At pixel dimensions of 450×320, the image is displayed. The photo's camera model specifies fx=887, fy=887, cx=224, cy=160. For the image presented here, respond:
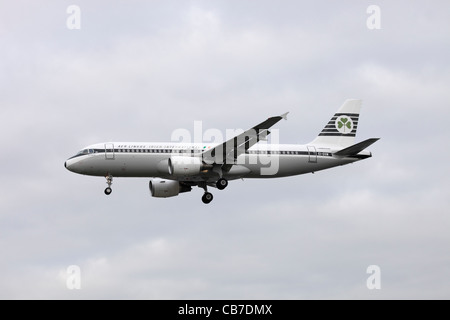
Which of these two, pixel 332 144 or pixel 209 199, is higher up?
pixel 332 144

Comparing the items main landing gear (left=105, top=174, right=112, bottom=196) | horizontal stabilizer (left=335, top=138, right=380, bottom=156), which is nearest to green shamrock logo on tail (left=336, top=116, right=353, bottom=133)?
horizontal stabilizer (left=335, top=138, right=380, bottom=156)

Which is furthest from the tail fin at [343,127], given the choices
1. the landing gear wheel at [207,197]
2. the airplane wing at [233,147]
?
the landing gear wheel at [207,197]

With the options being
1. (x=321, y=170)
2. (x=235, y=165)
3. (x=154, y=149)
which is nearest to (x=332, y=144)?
(x=321, y=170)

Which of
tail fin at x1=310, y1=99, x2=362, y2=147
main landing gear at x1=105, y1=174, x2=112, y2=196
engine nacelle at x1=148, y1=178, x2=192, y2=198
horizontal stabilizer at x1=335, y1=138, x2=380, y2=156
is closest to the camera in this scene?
main landing gear at x1=105, y1=174, x2=112, y2=196

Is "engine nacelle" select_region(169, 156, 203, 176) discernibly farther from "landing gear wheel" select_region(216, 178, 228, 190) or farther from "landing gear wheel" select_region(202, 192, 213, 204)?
"landing gear wheel" select_region(202, 192, 213, 204)

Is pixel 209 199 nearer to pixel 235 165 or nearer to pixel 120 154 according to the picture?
pixel 235 165

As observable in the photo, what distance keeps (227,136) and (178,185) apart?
7623mm

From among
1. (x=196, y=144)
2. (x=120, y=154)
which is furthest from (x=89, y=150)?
(x=196, y=144)

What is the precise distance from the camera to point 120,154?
66.2 m

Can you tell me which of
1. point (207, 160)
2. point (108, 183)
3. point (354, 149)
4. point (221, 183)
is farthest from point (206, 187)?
point (354, 149)

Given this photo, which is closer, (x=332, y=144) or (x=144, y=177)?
(x=144, y=177)

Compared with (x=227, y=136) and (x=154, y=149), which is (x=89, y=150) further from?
(x=227, y=136)

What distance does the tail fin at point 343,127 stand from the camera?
72.7 metres

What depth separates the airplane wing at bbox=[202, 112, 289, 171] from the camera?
63.3m
